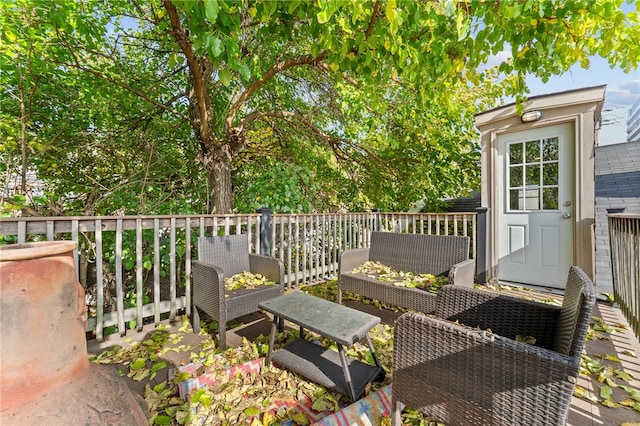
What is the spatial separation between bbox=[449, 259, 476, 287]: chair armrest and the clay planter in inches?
99.9

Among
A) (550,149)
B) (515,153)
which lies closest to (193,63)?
(515,153)

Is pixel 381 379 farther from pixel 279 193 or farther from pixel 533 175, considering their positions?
pixel 533 175

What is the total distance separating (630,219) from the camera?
252cm

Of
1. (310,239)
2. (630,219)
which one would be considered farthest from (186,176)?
(630,219)

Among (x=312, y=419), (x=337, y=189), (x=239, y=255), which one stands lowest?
(x=312, y=419)

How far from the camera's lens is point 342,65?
2.93 m

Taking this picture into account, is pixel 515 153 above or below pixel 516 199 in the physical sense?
above

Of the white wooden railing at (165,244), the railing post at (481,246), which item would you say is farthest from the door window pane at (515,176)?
the white wooden railing at (165,244)

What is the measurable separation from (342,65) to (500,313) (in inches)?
102

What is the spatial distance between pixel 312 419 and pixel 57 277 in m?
1.51

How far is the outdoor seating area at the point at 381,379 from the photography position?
1213mm

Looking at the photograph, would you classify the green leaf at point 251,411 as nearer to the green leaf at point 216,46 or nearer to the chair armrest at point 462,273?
the chair armrest at point 462,273

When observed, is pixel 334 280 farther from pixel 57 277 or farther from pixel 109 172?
pixel 109 172

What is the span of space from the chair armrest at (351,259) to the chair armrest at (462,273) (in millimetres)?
1163
